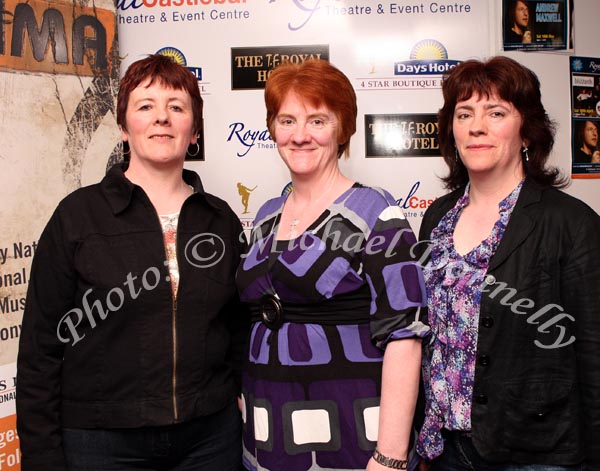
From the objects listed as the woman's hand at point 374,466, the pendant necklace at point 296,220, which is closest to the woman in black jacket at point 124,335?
the pendant necklace at point 296,220

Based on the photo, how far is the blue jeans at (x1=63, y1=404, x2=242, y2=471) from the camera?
1.48 m

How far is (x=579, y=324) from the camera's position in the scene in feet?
4.50

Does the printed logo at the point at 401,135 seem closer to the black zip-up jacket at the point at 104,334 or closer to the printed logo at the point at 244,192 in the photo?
the printed logo at the point at 244,192

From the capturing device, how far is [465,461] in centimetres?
147

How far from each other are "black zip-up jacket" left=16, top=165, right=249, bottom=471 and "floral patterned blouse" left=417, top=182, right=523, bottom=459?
0.59 meters

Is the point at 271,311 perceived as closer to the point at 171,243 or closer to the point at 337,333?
the point at 337,333

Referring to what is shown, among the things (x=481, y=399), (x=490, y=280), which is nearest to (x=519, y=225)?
(x=490, y=280)

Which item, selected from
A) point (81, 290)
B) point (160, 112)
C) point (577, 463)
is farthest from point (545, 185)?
point (81, 290)

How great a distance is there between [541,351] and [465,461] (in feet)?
1.12

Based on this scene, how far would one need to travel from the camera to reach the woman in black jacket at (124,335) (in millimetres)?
1478

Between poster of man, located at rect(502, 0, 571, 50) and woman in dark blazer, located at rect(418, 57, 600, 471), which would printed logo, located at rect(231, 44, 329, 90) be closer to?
poster of man, located at rect(502, 0, 571, 50)

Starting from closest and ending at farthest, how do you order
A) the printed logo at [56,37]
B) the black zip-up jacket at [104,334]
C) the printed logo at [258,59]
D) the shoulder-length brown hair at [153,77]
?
the black zip-up jacket at [104,334], the shoulder-length brown hair at [153,77], the printed logo at [56,37], the printed logo at [258,59]

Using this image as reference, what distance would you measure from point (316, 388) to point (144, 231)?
1.99ft

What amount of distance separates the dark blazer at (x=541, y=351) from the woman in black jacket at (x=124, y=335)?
713 millimetres
